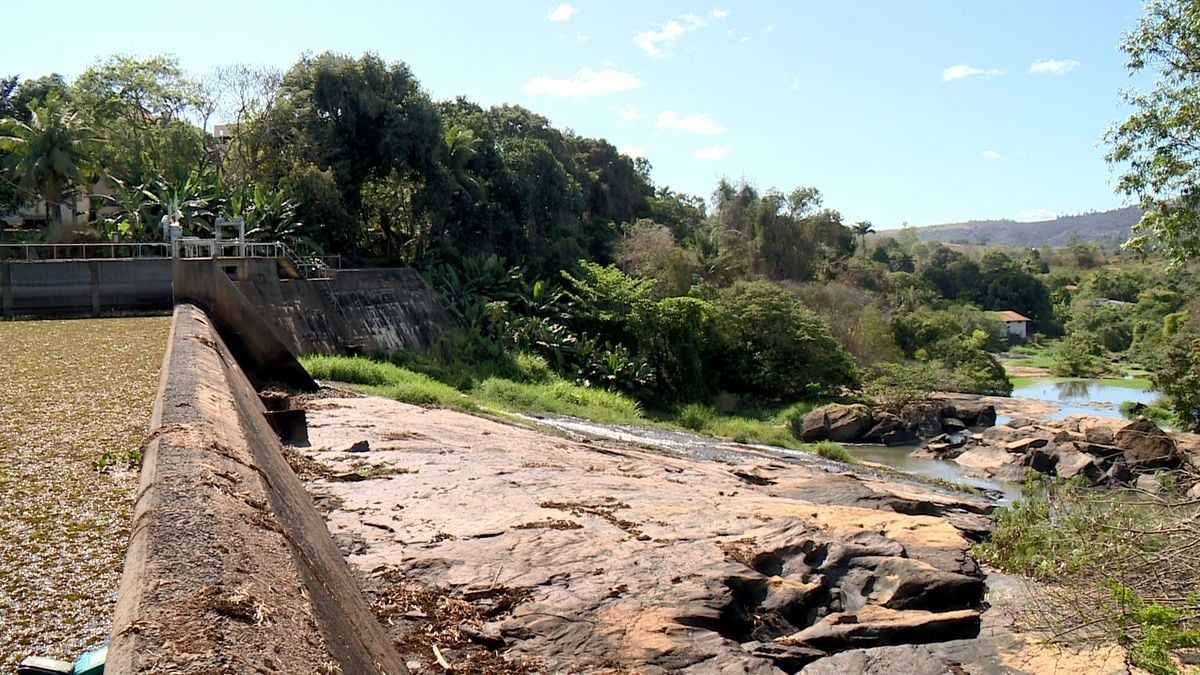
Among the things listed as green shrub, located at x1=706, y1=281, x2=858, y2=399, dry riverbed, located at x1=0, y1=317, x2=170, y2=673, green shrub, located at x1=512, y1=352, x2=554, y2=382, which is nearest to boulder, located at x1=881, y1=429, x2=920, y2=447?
green shrub, located at x1=706, y1=281, x2=858, y2=399

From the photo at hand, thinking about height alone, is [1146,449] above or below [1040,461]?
above

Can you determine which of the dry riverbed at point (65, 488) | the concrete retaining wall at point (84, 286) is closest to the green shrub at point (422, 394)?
the concrete retaining wall at point (84, 286)

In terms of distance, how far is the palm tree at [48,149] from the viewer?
28.1m

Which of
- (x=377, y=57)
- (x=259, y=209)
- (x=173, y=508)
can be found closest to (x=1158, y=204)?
(x=173, y=508)

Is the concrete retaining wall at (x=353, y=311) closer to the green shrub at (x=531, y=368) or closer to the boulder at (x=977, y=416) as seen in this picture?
the green shrub at (x=531, y=368)

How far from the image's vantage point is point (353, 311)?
2469 centimetres

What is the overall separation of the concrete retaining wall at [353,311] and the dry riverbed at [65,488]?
33.6 ft

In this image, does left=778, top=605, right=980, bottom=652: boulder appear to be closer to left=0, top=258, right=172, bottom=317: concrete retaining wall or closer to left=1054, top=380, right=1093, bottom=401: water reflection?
left=0, top=258, right=172, bottom=317: concrete retaining wall

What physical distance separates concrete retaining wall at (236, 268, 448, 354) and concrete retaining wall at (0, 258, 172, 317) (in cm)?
211

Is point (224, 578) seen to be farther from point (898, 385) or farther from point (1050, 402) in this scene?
point (1050, 402)

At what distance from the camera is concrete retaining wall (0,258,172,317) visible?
17797 millimetres

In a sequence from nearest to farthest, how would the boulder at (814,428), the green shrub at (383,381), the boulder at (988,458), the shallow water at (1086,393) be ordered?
1. the green shrub at (383,381)
2. the boulder at (988,458)
3. the boulder at (814,428)
4. the shallow water at (1086,393)

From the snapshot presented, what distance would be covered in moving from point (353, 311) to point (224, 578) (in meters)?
22.1

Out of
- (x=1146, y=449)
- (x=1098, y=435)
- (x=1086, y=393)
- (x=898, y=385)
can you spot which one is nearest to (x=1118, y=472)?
(x=1146, y=449)
